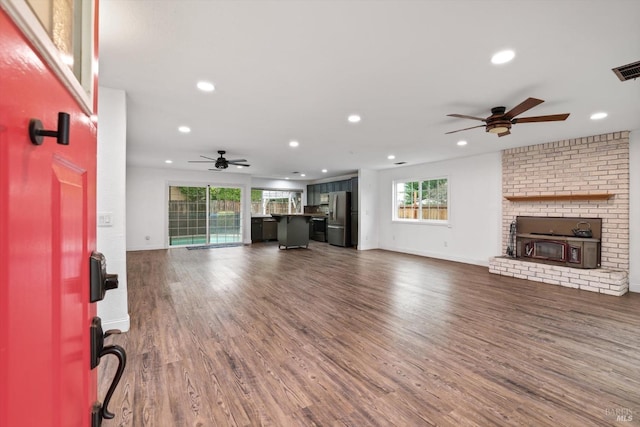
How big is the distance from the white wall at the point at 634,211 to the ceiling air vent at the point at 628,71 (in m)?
2.71

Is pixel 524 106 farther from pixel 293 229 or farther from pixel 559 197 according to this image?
pixel 293 229

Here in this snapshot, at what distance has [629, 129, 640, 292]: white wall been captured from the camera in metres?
4.27

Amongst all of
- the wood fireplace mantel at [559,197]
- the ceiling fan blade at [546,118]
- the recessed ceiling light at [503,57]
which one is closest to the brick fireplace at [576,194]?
the wood fireplace mantel at [559,197]

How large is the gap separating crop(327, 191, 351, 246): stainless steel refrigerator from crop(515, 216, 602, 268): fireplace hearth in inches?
180

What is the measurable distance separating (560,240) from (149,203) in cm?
959

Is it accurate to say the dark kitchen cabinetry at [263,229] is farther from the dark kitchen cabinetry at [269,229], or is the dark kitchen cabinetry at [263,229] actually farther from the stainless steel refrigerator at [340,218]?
the stainless steel refrigerator at [340,218]

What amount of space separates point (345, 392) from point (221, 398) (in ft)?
2.71

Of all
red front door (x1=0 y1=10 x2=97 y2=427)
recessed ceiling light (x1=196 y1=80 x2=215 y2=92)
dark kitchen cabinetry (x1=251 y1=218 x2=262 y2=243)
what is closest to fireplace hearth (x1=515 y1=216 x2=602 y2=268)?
recessed ceiling light (x1=196 y1=80 x2=215 y2=92)

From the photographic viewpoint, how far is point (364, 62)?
2.33 meters

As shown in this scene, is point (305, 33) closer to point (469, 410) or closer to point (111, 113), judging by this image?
point (111, 113)

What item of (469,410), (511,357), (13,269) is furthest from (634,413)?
(13,269)

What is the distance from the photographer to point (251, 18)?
5.98 feet

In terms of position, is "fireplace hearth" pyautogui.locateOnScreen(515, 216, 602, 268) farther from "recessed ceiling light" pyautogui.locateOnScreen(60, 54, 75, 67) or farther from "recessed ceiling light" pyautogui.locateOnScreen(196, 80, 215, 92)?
"recessed ceiling light" pyautogui.locateOnScreen(60, 54, 75, 67)

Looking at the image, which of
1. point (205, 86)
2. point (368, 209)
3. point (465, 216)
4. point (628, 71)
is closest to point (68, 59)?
point (205, 86)
